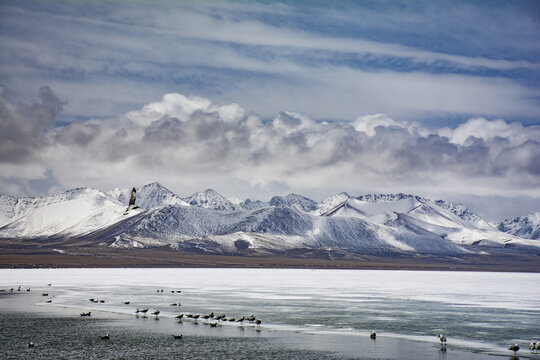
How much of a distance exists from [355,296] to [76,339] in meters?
51.0

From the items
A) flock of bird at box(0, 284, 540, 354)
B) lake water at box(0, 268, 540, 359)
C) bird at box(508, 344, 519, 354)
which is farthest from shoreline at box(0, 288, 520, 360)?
bird at box(508, 344, 519, 354)

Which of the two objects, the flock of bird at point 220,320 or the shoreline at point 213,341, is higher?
the flock of bird at point 220,320

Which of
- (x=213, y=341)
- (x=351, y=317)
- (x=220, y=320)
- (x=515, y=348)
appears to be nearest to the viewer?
(x=515, y=348)

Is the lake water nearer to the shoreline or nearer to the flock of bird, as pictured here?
the shoreline

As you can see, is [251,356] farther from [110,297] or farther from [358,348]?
[110,297]

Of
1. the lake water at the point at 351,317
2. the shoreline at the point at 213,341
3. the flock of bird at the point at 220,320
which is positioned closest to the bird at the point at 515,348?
the flock of bird at the point at 220,320

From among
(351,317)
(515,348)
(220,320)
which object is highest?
(351,317)

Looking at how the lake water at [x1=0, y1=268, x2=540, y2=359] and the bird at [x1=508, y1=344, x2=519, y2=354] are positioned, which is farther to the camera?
the lake water at [x1=0, y1=268, x2=540, y2=359]

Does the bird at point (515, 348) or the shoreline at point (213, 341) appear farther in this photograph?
the bird at point (515, 348)

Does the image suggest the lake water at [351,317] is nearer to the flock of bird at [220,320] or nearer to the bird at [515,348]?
the bird at [515,348]

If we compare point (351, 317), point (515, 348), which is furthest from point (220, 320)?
point (515, 348)

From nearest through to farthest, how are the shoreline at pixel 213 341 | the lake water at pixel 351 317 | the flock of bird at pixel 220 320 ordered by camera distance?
the shoreline at pixel 213 341 < the flock of bird at pixel 220 320 < the lake water at pixel 351 317

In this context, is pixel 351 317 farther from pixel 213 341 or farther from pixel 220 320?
pixel 213 341

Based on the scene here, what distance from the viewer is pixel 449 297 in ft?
301
